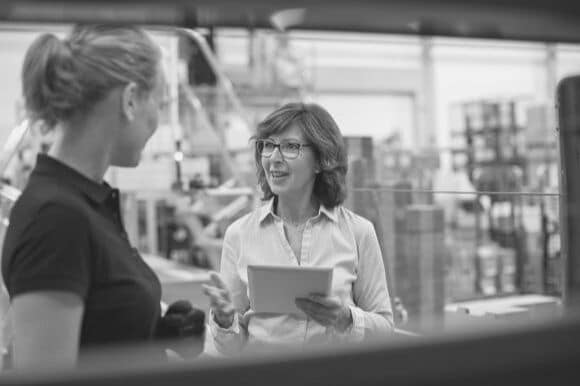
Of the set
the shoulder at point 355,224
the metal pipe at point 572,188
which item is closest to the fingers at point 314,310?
the shoulder at point 355,224

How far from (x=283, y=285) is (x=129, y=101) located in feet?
3.12

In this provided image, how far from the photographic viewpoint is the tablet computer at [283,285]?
5.67 feet

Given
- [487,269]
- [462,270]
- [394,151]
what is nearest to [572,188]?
[462,270]

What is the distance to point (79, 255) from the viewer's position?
87 centimetres

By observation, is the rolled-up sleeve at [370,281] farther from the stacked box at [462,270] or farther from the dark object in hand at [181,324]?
the stacked box at [462,270]

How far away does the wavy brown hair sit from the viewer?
2045mm

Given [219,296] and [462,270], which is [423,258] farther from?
[219,296]

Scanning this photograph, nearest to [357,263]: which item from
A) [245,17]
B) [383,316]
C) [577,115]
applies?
[383,316]

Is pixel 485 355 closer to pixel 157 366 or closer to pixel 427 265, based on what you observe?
pixel 157 366

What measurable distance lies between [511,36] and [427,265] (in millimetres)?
4056

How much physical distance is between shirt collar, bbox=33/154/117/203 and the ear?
4.3 inches

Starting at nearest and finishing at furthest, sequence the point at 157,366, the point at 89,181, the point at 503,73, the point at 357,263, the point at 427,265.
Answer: the point at 157,366
the point at 89,181
the point at 357,263
the point at 427,265
the point at 503,73

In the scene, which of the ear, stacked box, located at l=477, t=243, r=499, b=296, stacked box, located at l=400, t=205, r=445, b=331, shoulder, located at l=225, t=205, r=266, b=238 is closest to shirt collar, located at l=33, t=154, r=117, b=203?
the ear

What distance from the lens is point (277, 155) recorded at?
2.04 metres
